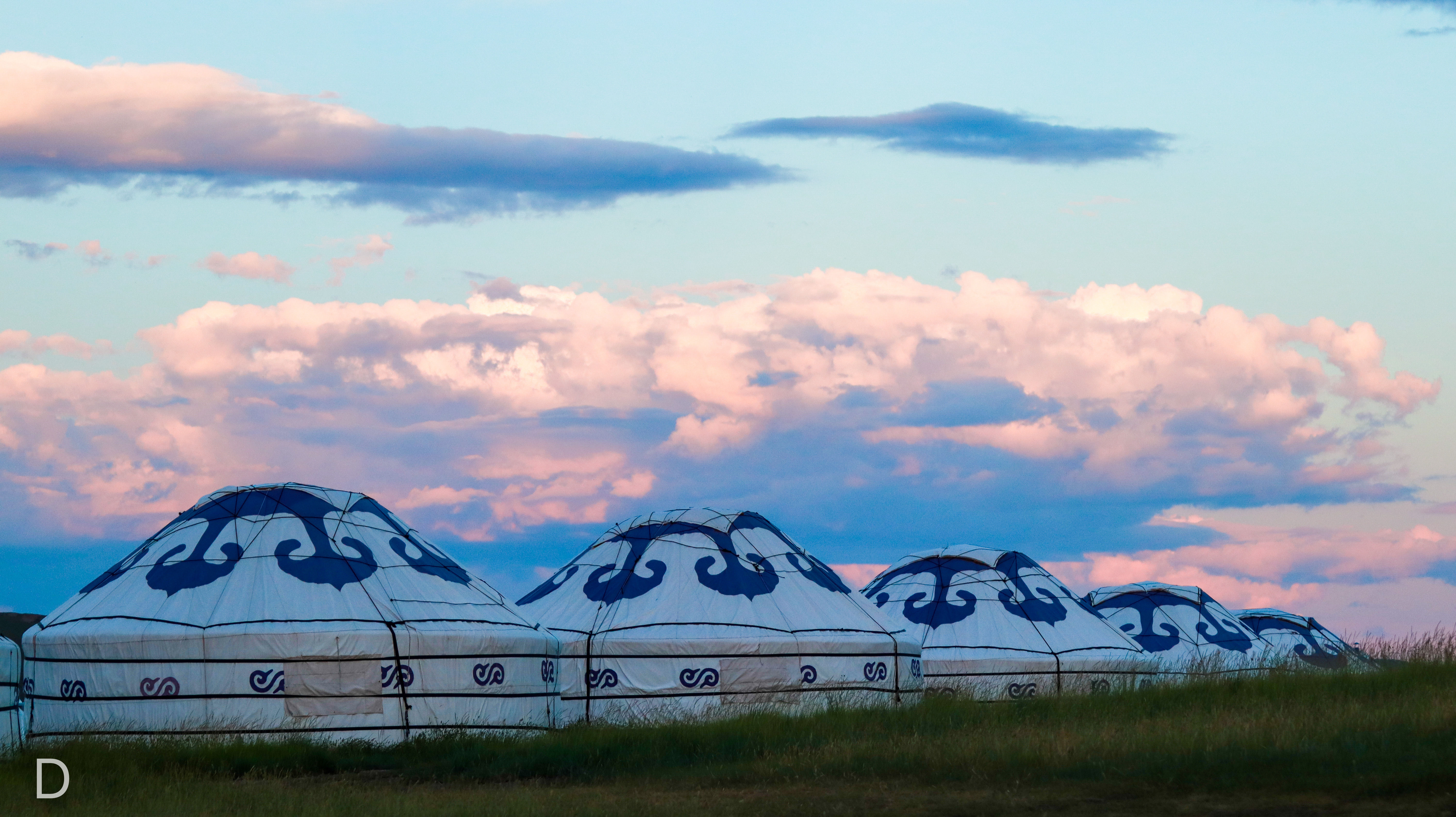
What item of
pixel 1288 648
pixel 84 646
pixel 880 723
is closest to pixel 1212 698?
pixel 880 723

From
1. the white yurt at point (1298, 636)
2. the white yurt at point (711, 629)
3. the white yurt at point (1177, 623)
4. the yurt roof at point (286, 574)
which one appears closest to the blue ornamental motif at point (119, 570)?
the yurt roof at point (286, 574)

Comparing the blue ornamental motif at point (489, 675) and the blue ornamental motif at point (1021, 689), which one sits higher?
the blue ornamental motif at point (489, 675)

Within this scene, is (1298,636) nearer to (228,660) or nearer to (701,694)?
(701,694)

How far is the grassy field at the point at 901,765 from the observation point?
1323cm

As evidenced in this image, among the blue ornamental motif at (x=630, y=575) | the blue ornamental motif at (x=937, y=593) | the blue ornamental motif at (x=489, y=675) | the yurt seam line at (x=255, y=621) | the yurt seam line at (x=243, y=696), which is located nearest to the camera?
the yurt seam line at (x=243, y=696)

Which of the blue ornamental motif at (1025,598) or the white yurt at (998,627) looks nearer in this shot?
the white yurt at (998,627)

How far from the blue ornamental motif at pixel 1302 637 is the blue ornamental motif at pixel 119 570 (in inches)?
1154

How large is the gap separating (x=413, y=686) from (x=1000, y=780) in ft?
27.4

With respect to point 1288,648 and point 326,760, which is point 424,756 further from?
point 1288,648

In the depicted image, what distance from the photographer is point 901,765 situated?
15594 millimetres

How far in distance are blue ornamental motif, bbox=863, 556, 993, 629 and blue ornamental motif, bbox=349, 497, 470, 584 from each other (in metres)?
10.7

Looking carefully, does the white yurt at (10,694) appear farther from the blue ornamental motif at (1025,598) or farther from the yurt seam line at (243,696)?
the blue ornamental motif at (1025,598)

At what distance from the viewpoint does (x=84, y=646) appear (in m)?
19.7

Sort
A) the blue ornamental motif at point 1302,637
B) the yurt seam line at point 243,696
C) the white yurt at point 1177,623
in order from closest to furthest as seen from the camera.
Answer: the yurt seam line at point 243,696, the white yurt at point 1177,623, the blue ornamental motif at point 1302,637
